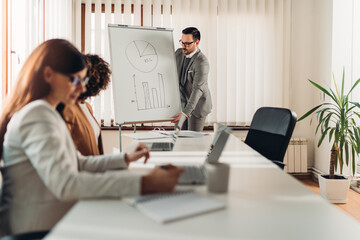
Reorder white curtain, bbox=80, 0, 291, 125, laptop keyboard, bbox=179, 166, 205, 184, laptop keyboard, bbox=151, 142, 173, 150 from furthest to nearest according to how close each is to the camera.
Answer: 1. white curtain, bbox=80, 0, 291, 125
2. laptop keyboard, bbox=151, 142, 173, 150
3. laptop keyboard, bbox=179, 166, 205, 184

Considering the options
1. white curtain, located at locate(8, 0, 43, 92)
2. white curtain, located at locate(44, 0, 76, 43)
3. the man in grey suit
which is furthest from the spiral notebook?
white curtain, located at locate(44, 0, 76, 43)

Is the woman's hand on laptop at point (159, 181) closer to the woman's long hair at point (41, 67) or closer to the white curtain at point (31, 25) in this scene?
the woman's long hair at point (41, 67)

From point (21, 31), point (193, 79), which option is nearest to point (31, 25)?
point (21, 31)

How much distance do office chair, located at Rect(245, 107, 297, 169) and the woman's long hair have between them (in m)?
1.42

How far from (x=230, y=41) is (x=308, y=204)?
365cm

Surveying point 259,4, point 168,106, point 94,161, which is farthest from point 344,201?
point 94,161

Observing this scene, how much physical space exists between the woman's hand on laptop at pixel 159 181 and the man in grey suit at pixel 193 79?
226 cm

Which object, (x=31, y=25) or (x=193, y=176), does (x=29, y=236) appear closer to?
(x=193, y=176)

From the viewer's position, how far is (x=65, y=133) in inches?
45.9

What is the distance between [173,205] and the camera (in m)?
1.00

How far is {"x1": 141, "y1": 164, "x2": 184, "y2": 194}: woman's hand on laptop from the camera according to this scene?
108 cm

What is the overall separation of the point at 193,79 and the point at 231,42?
1.25m

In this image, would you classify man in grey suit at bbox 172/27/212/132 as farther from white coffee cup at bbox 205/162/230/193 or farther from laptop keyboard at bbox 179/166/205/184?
white coffee cup at bbox 205/162/230/193

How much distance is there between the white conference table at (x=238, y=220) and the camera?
845mm
